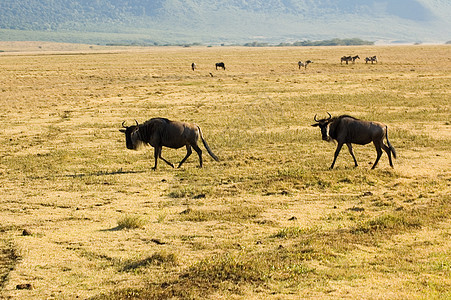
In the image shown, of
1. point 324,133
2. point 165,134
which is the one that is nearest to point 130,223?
Result: point 165,134

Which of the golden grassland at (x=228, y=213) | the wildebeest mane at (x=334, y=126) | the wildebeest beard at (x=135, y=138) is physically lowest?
the golden grassland at (x=228, y=213)

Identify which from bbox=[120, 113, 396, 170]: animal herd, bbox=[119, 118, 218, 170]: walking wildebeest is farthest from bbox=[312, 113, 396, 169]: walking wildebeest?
bbox=[119, 118, 218, 170]: walking wildebeest

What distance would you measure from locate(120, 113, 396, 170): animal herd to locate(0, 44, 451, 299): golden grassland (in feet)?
1.97

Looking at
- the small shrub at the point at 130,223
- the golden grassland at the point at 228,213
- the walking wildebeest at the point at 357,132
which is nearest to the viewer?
the golden grassland at the point at 228,213

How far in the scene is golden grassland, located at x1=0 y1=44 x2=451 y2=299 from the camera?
7785 millimetres

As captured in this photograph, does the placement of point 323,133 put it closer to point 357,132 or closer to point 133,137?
point 357,132

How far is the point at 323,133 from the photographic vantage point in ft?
48.4

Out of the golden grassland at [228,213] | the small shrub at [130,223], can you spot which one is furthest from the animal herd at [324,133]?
the small shrub at [130,223]

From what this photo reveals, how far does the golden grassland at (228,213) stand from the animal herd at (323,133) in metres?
0.60

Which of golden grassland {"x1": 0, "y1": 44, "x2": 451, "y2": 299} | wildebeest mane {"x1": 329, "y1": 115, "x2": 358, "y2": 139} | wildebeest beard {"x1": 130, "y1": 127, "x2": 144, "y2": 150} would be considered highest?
wildebeest mane {"x1": 329, "y1": 115, "x2": 358, "y2": 139}

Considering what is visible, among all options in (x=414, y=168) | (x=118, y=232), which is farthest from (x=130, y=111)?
(x=118, y=232)

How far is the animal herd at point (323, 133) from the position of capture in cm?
1435

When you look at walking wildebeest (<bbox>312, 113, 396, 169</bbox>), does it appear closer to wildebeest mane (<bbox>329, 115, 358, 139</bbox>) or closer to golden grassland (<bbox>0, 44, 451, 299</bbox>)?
wildebeest mane (<bbox>329, 115, 358, 139</bbox>)

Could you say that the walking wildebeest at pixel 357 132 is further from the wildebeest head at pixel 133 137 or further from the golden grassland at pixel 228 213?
the wildebeest head at pixel 133 137
